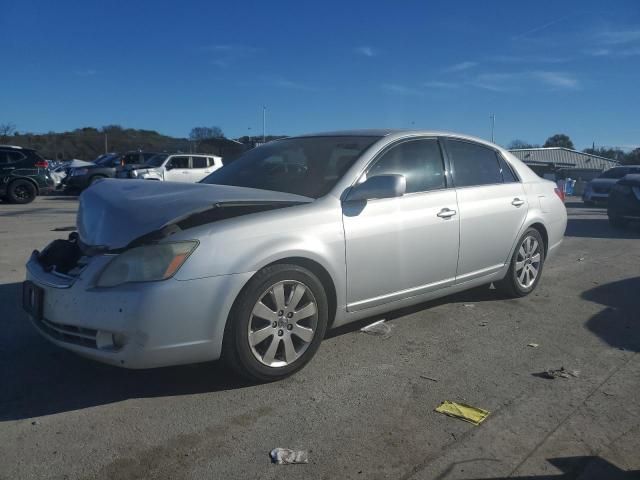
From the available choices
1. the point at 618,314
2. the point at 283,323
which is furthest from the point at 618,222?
the point at 283,323

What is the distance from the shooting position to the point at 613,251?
30.1 ft

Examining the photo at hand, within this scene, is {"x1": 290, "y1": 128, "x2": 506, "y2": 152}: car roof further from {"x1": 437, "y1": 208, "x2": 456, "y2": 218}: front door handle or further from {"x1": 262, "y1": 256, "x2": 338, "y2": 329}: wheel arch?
{"x1": 262, "y1": 256, "x2": 338, "y2": 329}: wheel arch

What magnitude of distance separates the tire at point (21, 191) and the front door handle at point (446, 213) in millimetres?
15299

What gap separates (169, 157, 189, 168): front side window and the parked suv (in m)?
4.25

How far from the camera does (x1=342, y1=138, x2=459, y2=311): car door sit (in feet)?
13.1

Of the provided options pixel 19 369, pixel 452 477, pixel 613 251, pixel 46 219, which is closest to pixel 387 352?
pixel 452 477

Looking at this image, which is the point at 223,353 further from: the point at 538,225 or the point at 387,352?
the point at 538,225

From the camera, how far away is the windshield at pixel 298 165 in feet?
13.9

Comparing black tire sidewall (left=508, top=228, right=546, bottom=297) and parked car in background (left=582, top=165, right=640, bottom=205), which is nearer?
black tire sidewall (left=508, top=228, right=546, bottom=297)

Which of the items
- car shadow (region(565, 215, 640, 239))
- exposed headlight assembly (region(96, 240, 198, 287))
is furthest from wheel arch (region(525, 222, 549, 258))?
car shadow (region(565, 215, 640, 239))

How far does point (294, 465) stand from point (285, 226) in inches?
57.1

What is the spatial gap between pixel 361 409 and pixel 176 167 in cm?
1802

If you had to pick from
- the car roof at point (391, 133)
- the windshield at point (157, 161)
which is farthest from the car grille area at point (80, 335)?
the windshield at point (157, 161)

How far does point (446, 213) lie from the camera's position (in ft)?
15.2
